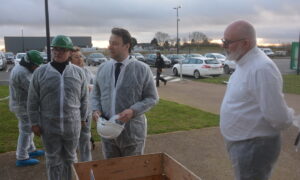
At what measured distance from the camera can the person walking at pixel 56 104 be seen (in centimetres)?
326

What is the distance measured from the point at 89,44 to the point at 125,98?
85653 mm

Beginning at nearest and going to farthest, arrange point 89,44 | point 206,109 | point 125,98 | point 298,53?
point 125,98 → point 206,109 → point 298,53 → point 89,44

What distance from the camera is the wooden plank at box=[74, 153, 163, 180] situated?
8.67ft

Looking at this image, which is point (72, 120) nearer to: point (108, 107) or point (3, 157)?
point (108, 107)

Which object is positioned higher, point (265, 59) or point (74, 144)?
point (265, 59)

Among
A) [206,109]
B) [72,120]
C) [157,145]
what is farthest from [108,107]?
[206,109]

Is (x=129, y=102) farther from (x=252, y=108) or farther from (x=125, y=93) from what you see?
(x=252, y=108)

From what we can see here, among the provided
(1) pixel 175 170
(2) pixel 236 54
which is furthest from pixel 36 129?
(2) pixel 236 54

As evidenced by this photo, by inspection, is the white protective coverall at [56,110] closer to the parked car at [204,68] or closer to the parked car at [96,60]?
the parked car at [204,68]

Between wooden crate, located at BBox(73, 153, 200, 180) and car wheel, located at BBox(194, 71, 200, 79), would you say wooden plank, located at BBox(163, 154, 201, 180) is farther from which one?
car wheel, located at BBox(194, 71, 200, 79)

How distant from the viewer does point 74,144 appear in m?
3.47

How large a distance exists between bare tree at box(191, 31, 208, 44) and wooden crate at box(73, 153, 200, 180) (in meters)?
71.4

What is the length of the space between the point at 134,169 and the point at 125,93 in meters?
0.71

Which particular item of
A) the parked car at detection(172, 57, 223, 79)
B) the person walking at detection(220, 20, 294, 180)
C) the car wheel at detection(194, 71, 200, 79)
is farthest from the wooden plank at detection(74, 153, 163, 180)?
the car wheel at detection(194, 71, 200, 79)
